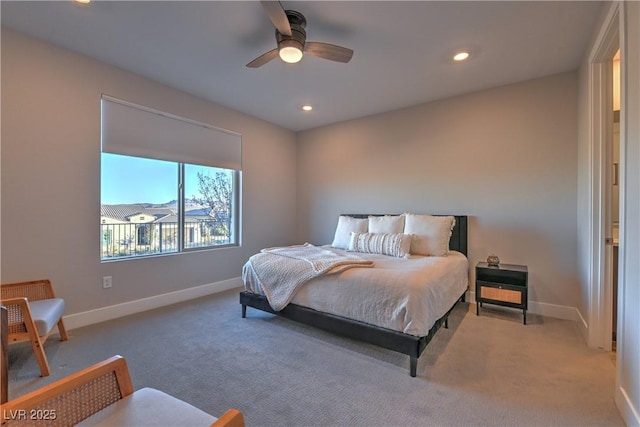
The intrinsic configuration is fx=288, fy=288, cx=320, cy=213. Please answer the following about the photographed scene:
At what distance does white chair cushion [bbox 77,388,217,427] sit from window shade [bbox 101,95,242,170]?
2890mm

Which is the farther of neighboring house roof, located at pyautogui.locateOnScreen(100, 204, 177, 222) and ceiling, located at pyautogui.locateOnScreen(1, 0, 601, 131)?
neighboring house roof, located at pyautogui.locateOnScreen(100, 204, 177, 222)

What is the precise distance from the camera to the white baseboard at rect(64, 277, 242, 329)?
2889 millimetres

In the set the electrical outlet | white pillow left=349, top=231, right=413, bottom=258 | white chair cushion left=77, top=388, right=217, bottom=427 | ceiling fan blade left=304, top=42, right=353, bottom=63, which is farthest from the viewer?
white pillow left=349, top=231, right=413, bottom=258

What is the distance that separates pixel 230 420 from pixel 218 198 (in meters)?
3.75

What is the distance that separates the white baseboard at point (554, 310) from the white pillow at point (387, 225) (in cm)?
170

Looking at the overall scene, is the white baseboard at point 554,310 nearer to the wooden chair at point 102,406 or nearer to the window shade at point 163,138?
the wooden chair at point 102,406

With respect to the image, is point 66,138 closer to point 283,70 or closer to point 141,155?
point 141,155

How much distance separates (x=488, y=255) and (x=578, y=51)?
2.24 m

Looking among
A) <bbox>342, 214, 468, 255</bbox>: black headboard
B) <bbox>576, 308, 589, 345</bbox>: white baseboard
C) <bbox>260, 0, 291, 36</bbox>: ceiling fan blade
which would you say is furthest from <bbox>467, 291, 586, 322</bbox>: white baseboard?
<bbox>260, 0, 291, 36</bbox>: ceiling fan blade

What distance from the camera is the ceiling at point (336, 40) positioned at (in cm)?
220

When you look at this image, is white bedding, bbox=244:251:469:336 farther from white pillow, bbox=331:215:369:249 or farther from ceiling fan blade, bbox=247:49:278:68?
ceiling fan blade, bbox=247:49:278:68

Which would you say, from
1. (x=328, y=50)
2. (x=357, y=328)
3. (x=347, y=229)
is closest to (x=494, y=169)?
(x=347, y=229)

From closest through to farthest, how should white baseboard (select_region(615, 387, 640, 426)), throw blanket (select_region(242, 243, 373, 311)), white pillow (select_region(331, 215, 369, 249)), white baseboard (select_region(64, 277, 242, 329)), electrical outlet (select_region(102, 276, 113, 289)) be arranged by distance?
white baseboard (select_region(615, 387, 640, 426)) < throw blanket (select_region(242, 243, 373, 311)) < white baseboard (select_region(64, 277, 242, 329)) < electrical outlet (select_region(102, 276, 113, 289)) < white pillow (select_region(331, 215, 369, 249))

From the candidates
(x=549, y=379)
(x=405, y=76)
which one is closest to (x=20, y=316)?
(x=549, y=379)
